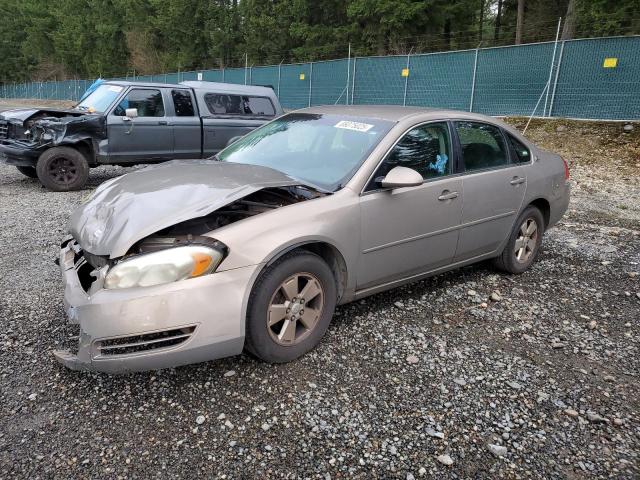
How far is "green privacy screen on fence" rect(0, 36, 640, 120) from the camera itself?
12.6 meters

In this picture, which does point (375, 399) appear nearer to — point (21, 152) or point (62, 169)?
point (62, 169)

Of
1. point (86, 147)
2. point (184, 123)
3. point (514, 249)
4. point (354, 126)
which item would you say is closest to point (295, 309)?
point (354, 126)

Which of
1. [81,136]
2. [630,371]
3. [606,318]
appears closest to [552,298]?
[606,318]

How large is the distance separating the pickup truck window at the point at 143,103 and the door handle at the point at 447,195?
6774 mm

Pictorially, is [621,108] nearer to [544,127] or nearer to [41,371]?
[544,127]

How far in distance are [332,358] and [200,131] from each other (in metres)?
7.22

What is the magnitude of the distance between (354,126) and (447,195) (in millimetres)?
907

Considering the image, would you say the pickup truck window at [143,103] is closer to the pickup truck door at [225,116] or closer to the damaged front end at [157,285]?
the pickup truck door at [225,116]

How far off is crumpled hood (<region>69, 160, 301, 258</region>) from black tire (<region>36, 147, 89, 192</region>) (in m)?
5.43

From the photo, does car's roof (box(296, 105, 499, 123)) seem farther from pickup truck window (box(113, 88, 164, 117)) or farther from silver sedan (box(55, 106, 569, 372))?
pickup truck window (box(113, 88, 164, 117))

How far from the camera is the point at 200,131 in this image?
9.41 m

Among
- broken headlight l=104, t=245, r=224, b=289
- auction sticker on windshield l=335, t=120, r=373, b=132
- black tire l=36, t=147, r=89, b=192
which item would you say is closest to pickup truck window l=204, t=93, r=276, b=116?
black tire l=36, t=147, r=89, b=192

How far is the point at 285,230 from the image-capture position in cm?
294

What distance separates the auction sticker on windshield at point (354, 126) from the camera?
3.75 m
